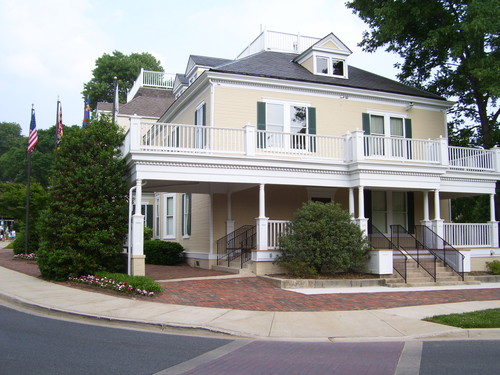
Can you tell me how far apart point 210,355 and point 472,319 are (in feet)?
18.6

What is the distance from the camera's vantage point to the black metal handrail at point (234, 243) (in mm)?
19036

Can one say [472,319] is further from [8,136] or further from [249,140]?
[8,136]

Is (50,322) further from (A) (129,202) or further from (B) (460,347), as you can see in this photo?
(B) (460,347)

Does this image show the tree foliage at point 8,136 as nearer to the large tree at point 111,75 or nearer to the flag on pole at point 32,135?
the large tree at point 111,75

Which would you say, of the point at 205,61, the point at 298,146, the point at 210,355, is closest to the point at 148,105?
the point at 205,61

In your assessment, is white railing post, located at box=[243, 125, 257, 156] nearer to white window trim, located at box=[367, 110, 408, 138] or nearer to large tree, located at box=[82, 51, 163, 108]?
white window trim, located at box=[367, 110, 408, 138]

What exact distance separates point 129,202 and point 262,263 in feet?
15.6

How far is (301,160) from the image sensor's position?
57.2 ft

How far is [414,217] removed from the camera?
72.5 ft

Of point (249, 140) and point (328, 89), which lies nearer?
point (249, 140)

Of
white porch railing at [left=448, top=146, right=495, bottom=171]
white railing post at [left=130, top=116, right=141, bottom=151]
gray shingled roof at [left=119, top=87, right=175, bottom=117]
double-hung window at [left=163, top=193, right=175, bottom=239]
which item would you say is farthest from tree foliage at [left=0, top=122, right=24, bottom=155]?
white porch railing at [left=448, top=146, right=495, bottom=171]

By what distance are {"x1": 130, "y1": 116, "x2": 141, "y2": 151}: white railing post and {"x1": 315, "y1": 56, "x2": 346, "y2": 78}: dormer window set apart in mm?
9592

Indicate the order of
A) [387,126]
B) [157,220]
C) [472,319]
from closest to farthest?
1. [472,319]
2. [387,126]
3. [157,220]

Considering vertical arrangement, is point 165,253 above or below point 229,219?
below
